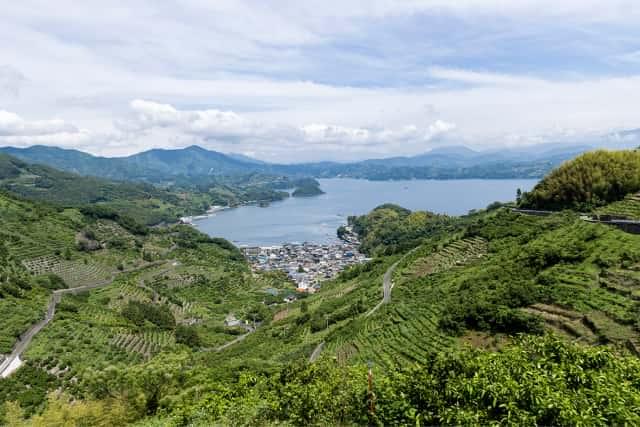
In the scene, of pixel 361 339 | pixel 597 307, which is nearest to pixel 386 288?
pixel 361 339

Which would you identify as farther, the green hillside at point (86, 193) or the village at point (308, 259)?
the green hillside at point (86, 193)

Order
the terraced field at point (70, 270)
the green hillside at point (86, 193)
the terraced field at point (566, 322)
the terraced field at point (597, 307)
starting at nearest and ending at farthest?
the terraced field at point (597, 307) < the terraced field at point (566, 322) < the terraced field at point (70, 270) < the green hillside at point (86, 193)

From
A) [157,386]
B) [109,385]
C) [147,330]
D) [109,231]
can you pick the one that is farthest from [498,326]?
[109,231]

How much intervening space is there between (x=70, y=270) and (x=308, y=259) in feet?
141

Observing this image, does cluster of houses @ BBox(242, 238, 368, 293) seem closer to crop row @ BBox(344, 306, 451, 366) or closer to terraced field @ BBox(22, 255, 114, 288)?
terraced field @ BBox(22, 255, 114, 288)

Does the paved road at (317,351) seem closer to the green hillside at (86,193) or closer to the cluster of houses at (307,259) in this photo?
the cluster of houses at (307,259)

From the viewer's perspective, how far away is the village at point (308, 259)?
6994cm

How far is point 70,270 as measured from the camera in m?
53.5

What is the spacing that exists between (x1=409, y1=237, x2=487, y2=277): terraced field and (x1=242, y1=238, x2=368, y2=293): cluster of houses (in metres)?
28.3

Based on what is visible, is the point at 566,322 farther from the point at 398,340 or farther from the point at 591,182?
the point at 591,182

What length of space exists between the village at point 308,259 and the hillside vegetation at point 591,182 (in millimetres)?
36130

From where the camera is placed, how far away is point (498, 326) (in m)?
17.1

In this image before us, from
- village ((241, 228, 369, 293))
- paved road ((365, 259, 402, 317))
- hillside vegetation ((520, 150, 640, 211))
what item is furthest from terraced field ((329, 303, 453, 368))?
village ((241, 228, 369, 293))

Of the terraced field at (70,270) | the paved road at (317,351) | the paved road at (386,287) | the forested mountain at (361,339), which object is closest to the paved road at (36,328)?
the forested mountain at (361,339)
